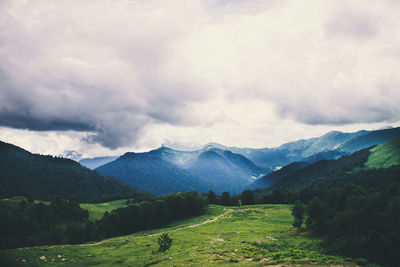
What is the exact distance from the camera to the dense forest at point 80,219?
109m

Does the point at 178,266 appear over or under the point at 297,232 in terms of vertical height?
over

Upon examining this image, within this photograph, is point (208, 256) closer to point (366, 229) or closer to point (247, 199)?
point (366, 229)

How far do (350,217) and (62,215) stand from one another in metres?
180

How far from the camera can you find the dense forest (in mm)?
109225

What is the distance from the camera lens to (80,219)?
160875 mm

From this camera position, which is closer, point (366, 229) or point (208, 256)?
point (208, 256)

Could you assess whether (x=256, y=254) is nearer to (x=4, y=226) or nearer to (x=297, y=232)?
(x=297, y=232)

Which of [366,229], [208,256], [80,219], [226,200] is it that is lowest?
[80,219]

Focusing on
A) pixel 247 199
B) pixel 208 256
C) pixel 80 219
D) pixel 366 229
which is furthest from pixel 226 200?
pixel 208 256

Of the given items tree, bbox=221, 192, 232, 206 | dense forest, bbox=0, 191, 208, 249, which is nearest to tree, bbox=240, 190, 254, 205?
tree, bbox=221, 192, 232, 206

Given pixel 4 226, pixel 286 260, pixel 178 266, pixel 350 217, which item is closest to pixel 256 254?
pixel 286 260

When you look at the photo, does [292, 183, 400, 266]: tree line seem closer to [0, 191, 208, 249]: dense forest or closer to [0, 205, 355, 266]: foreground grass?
[0, 205, 355, 266]: foreground grass

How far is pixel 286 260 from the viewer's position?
3200 cm

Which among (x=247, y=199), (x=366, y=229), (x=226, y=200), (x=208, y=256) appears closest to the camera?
(x=208, y=256)
